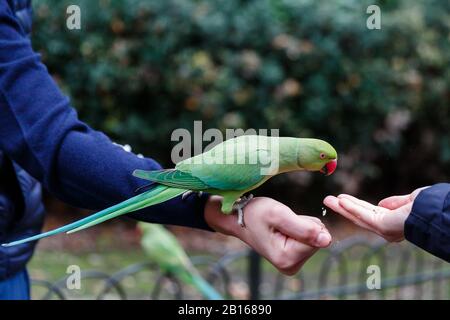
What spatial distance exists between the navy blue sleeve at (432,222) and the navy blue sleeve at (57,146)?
45cm

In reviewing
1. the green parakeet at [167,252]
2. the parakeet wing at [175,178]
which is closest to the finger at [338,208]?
the parakeet wing at [175,178]

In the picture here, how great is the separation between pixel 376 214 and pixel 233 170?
301mm

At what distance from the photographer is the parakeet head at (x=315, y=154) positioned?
1.37m

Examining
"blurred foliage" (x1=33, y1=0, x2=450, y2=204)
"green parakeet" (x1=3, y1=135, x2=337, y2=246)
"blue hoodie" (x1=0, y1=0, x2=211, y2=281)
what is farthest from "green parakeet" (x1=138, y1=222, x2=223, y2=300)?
"blurred foliage" (x1=33, y1=0, x2=450, y2=204)

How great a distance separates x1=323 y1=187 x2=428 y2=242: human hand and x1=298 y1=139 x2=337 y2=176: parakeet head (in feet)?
0.25

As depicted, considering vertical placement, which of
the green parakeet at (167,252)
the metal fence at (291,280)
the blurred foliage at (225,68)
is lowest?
the metal fence at (291,280)

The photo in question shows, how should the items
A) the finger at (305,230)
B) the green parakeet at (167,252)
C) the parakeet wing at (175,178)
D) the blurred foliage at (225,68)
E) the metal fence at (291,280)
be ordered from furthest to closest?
the blurred foliage at (225,68), the metal fence at (291,280), the green parakeet at (167,252), the parakeet wing at (175,178), the finger at (305,230)

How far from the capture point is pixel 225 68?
4828 mm

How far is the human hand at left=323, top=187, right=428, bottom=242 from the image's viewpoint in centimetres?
135

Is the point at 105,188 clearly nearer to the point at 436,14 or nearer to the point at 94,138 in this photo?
the point at 94,138

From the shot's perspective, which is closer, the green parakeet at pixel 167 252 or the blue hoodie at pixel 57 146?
the blue hoodie at pixel 57 146

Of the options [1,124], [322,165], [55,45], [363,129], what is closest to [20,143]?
[1,124]

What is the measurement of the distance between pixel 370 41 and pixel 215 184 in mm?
3959

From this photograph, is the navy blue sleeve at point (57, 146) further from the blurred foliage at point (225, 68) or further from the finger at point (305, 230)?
the blurred foliage at point (225, 68)
